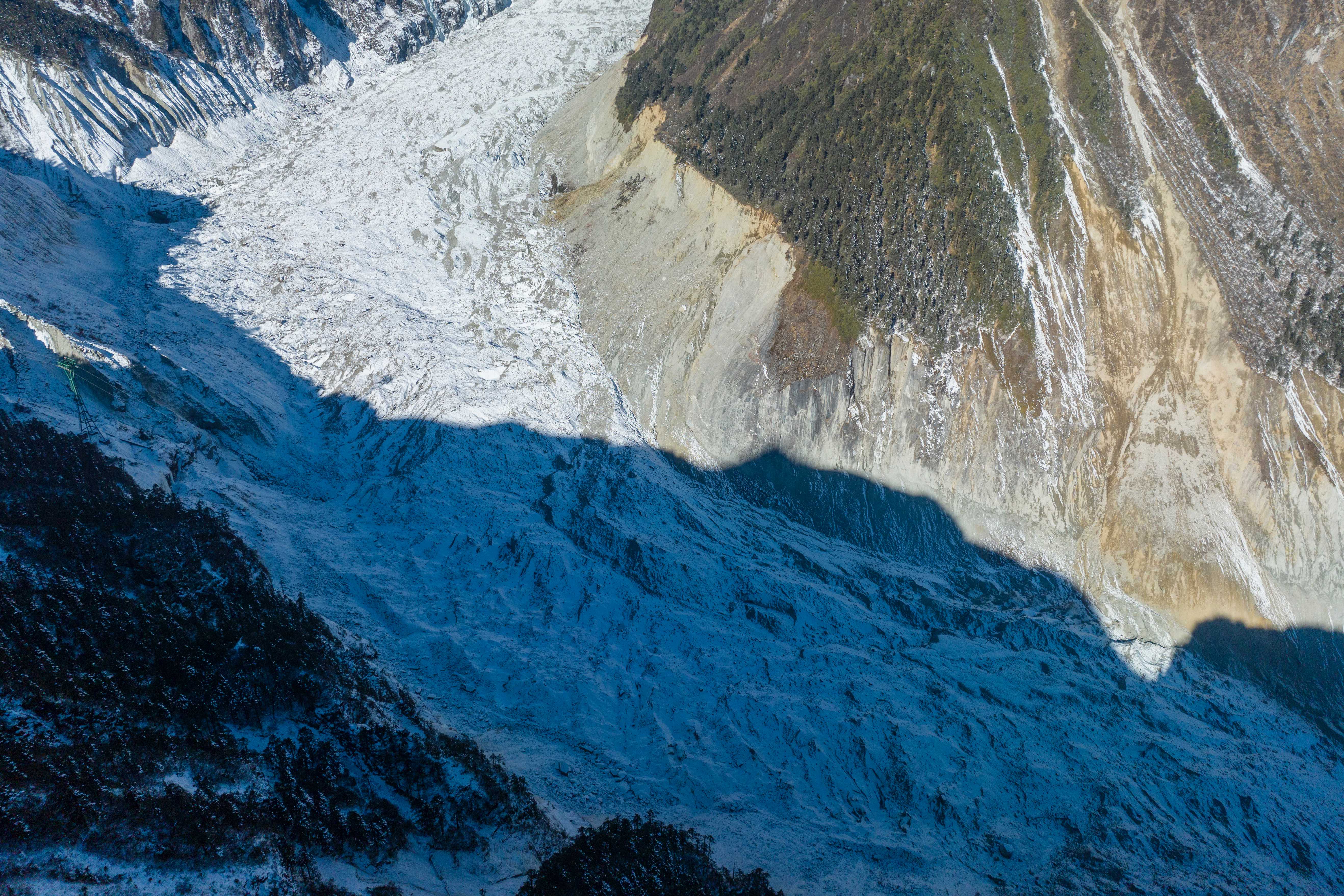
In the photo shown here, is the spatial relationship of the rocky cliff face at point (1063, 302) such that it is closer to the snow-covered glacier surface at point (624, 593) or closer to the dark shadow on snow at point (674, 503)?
the dark shadow on snow at point (674, 503)

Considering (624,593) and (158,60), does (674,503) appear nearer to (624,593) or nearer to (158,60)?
(624,593)

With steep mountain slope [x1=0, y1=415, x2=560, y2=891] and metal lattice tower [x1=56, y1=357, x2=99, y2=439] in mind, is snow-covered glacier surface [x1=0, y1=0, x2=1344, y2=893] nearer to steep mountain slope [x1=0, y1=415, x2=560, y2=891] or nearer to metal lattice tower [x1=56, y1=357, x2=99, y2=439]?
metal lattice tower [x1=56, y1=357, x2=99, y2=439]

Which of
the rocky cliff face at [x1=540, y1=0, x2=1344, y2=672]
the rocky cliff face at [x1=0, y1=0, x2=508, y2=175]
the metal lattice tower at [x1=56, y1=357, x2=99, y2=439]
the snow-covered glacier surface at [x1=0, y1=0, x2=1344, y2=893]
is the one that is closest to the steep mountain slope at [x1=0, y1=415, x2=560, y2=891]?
the metal lattice tower at [x1=56, y1=357, x2=99, y2=439]

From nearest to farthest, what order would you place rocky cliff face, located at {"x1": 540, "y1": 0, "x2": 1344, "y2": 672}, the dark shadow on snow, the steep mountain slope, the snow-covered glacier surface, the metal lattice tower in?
the steep mountain slope
the snow-covered glacier surface
the metal lattice tower
the dark shadow on snow
rocky cliff face, located at {"x1": 540, "y1": 0, "x2": 1344, "y2": 672}

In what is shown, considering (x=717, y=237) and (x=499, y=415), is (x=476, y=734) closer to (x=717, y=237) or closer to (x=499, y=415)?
(x=499, y=415)

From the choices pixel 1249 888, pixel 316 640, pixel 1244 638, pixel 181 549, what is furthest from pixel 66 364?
pixel 1244 638

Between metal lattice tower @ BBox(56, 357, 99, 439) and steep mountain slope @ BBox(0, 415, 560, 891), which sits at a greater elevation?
metal lattice tower @ BBox(56, 357, 99, 439)

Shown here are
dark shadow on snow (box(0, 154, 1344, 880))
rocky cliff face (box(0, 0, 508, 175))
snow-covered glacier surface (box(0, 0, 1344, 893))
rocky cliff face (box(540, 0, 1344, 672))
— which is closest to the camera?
snow-covered glacier surface (box(0, 0, 1344, 893))

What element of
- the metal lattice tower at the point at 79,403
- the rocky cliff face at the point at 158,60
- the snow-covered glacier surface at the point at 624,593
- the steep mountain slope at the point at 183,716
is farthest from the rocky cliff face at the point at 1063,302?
the rocky cliff face at the point at 158,60

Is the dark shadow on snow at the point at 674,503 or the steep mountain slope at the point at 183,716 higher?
the dark shadow on snow at the point at 674,503
